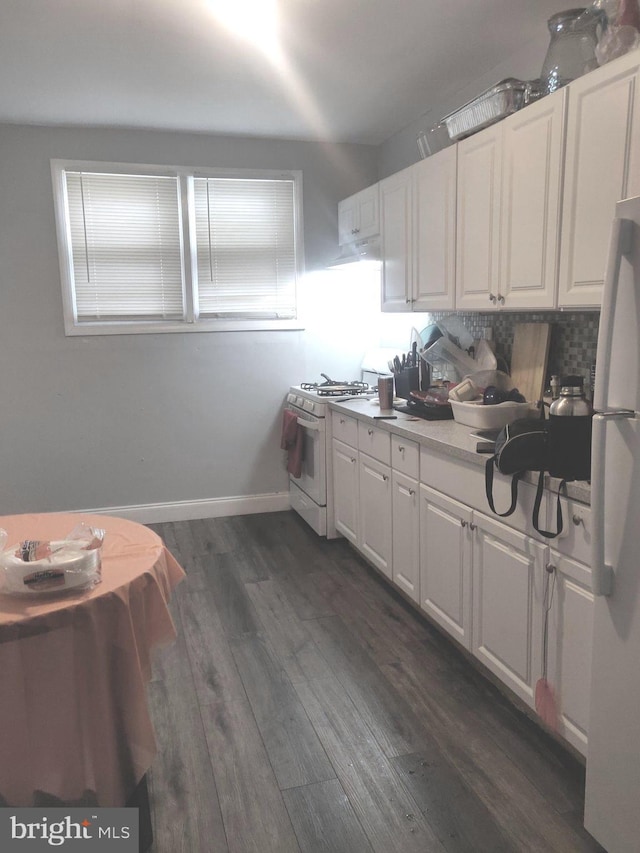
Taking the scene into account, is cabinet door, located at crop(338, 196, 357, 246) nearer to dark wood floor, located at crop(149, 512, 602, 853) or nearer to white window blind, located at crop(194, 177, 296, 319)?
white window blind, located at crop(194, 177, 296, 319)

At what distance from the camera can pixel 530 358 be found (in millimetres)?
2873

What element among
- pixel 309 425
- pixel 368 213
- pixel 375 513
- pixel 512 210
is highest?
pixel 368 213

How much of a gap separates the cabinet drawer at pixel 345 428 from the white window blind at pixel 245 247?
43.5 inches

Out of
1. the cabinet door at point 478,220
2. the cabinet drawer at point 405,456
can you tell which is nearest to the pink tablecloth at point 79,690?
the cabinet drawer at point 405,456

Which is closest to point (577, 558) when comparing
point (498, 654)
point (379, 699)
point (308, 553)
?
point (498, 654)

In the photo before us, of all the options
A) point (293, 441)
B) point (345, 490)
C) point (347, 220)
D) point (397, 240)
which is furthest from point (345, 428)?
point (347, 220)

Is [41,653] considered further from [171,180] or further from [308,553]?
[171,180]

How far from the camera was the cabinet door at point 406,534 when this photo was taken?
9.62 ft

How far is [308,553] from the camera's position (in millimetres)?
3988

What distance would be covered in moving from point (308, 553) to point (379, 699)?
1.58 m

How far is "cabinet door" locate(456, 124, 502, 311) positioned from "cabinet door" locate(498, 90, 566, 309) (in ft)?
0.22

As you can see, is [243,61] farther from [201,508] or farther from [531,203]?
[201,508]

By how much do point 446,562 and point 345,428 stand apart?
1.29 m

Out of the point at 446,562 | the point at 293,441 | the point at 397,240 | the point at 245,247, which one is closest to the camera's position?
the point at 446,562
